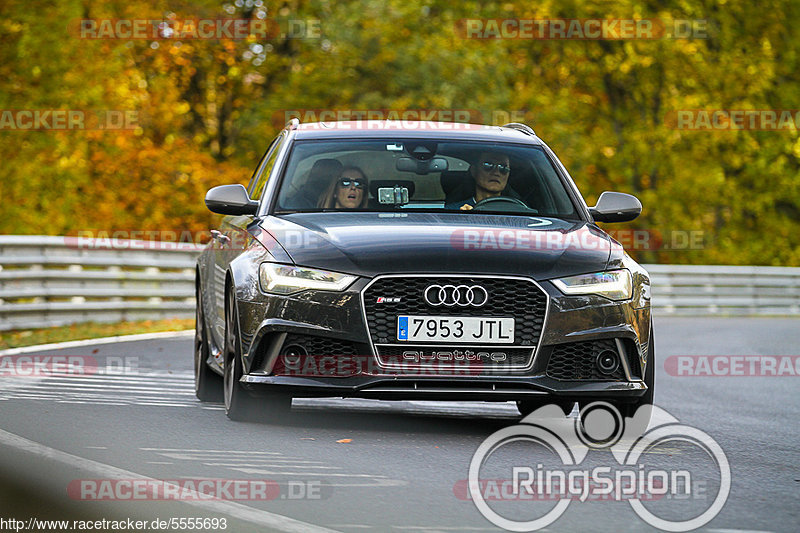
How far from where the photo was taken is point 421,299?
8.15 meters

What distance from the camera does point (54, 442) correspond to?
25.6 ft

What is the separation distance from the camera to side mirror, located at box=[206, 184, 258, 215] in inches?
368

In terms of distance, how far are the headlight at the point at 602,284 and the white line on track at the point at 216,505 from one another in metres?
2.58

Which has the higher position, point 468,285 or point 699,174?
point 468,285

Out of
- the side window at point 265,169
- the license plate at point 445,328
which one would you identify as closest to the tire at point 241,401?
the license plate at point 445,328

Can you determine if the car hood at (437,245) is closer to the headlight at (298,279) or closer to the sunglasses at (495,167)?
the headlight at (298,279)

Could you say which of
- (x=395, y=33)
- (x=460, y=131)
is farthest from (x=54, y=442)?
(x=395, y=33)

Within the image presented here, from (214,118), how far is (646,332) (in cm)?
3799

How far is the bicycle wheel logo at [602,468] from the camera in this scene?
6031 millimetres

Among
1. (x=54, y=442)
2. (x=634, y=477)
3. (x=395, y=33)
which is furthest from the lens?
(x=395, y=33)

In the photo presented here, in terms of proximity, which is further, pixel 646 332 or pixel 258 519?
pixel 646 332

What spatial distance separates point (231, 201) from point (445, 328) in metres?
1.87

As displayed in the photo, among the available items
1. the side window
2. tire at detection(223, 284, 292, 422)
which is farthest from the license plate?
the side window

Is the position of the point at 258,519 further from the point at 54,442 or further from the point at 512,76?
the point at 512,76
